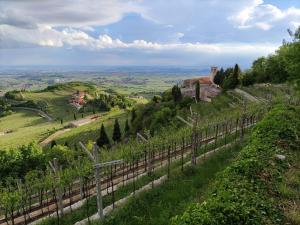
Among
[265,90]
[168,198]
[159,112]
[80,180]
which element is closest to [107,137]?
[159,112]

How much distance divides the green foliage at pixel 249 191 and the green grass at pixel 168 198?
8.29 ft

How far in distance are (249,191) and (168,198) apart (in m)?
6.11

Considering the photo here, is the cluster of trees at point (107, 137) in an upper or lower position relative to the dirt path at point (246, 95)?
lower

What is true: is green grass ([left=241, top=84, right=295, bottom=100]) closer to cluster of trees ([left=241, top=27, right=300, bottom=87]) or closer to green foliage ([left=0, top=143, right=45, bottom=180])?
cluster of trees ([left=241, top=27, right=300, bottom=87])

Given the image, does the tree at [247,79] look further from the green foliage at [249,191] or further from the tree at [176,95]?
the green foliage at [249,191]

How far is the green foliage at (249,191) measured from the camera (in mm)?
11219

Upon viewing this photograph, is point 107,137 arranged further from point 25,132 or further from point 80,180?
point 25,132

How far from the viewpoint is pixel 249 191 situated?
1300 cm

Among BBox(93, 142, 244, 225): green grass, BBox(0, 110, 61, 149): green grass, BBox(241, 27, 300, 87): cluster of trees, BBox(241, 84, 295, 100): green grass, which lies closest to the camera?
BBox(93, 142, 244, 225): green grass

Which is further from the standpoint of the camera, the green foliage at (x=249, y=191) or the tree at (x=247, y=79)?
the tree at (x=247, y=79)

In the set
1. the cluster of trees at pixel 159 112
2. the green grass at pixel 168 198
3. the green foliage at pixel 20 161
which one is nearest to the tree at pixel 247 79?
the cluster of trees at pixel 159 112

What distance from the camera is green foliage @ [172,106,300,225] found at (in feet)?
36.8

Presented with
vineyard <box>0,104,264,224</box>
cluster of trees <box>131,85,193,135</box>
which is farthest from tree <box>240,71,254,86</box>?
vineyard <box>0,104,264,224</box>

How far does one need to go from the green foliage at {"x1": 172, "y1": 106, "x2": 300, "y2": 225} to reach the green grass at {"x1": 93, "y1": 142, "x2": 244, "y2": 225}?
2.53 m
